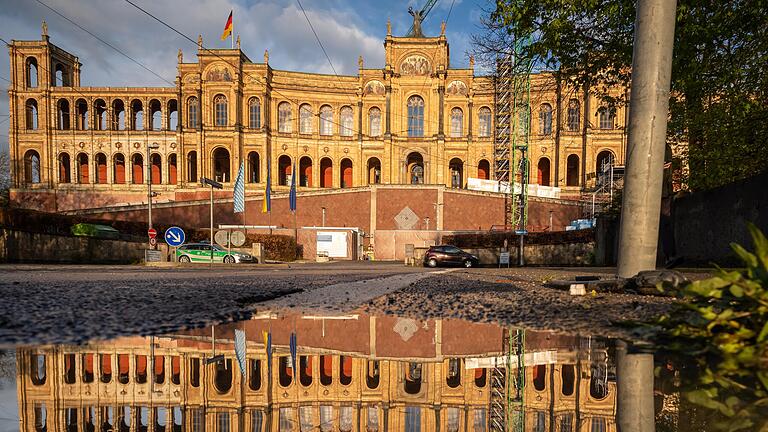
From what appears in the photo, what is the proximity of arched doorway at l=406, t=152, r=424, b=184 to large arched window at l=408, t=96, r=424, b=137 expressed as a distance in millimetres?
2627

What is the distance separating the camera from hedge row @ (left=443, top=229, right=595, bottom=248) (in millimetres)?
20038

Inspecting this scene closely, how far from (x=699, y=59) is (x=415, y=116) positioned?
39467 millimetres

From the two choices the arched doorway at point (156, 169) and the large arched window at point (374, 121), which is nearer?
the large arched window at point (374, 121)

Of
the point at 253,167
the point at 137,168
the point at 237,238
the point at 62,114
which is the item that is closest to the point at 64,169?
the point at 62,114

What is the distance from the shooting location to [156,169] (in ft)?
158

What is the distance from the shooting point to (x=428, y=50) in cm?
4531

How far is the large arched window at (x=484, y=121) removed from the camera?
4647 centimetres

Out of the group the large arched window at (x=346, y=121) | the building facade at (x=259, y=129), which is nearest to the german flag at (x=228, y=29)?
the building facade at (x=259, y=129)

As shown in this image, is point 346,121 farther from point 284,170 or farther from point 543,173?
point 543,173

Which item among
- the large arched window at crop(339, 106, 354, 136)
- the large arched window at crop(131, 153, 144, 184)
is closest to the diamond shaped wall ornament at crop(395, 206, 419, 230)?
the large arched window at crop(339, 106, 354, 136)

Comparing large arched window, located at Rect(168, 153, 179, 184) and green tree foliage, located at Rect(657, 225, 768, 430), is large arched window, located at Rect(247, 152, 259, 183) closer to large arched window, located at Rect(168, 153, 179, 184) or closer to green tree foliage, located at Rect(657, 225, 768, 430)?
large arched window, located at Rect(168, 153, 179, 184)

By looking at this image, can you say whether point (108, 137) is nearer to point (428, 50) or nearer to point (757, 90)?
point (428, 50)

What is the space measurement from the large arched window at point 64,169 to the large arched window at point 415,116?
3570cm

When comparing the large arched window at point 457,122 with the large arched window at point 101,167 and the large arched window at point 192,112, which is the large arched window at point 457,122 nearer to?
the large arched window at point 192,112
